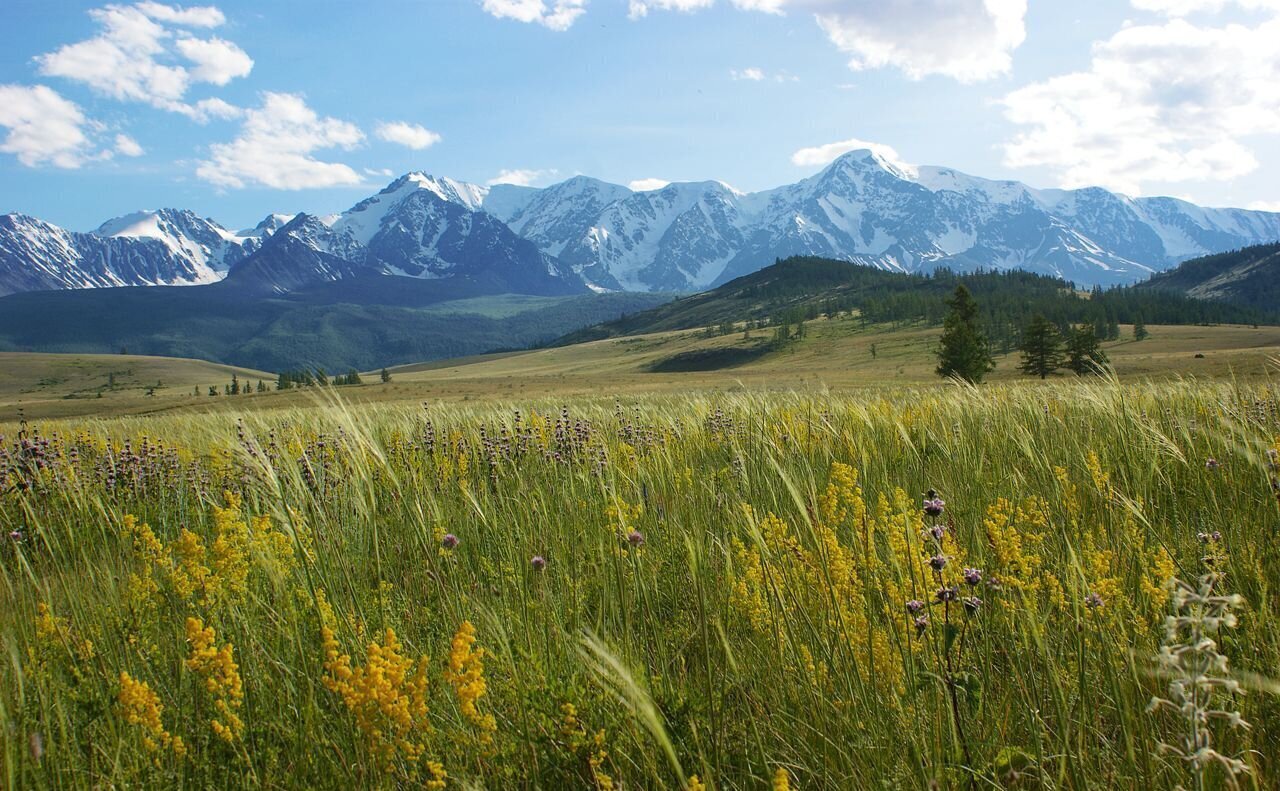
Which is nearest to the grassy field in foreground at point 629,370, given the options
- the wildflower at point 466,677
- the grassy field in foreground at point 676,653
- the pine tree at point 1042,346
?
the pine tree at point 1042,346

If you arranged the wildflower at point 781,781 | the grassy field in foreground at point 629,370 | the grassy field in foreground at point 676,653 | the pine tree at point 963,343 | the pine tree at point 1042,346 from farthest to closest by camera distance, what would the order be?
the pine tree at point 1042,346, the grassy field in foreground at point 629,370, the pine tree at point 963,343, the grassy field in foreground at point 676,653, the wildflower at point 781,781

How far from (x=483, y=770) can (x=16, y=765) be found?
130 cm

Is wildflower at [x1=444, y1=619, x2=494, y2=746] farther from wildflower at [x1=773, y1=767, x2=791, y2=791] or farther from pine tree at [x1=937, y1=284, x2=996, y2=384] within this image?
pine tree at [x1=937, y1=284, x2=996, y2=384]

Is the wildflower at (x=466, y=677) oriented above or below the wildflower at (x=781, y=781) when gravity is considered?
above

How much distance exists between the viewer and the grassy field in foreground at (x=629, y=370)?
47438mm

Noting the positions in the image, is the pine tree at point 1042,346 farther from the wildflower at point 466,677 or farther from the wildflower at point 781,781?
the wildflower at point 466,677

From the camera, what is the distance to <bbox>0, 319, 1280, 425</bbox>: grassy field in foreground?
4744 cm

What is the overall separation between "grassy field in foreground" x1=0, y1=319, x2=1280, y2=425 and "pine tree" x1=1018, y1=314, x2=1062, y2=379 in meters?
2.32

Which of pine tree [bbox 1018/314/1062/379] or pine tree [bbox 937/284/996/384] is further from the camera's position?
pine tree [bbox 1018/314/1062/379]

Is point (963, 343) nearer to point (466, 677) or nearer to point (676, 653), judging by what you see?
point (676, 653)

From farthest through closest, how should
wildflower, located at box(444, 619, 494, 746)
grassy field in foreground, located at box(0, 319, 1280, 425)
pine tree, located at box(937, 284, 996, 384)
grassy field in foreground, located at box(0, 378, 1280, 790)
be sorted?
grassy field in foreground, located at box(0, 319, 1280, 425)
pine tree, located at box(937, 284, 996, 384)
grassy field in foreground, located at box(0, 378, 1280, 790)
wildflower, located at box(444, 619, 494, 746)

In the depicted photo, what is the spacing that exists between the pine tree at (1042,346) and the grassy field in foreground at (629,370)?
232 cm

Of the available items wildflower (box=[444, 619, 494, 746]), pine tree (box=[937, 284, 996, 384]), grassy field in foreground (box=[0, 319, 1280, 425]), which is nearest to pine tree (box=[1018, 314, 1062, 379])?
grassy field in foreground (box=[0, 319, 1280, 425])

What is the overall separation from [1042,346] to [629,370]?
3071 inches
